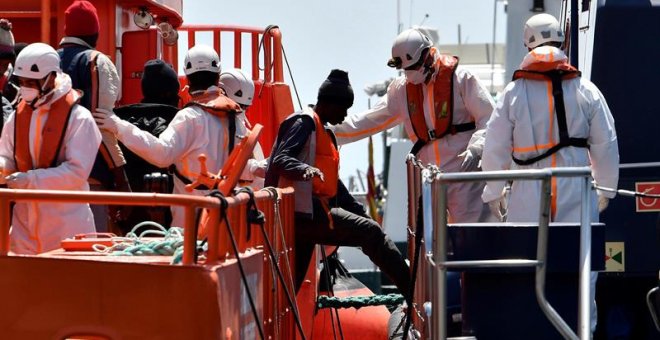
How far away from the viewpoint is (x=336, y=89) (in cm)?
954

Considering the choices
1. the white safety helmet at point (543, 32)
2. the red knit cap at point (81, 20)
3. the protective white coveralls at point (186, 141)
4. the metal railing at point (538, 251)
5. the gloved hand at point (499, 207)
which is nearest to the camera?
the metal railing at point (538, 251)

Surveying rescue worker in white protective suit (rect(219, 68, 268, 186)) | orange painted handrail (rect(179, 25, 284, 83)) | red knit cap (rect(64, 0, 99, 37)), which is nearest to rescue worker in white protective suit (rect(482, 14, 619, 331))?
rescue worker in white protective suit (rect(219, 68, 268, 186))

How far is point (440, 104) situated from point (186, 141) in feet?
5.70

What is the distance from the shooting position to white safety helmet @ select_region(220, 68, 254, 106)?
9.86m

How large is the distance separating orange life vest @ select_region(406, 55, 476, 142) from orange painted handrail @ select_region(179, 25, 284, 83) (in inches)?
124

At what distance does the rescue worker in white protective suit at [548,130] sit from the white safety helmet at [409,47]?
137cm

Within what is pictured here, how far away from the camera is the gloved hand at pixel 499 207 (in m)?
8.51

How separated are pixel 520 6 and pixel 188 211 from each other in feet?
43.4

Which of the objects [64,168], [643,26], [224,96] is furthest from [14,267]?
[643,26]

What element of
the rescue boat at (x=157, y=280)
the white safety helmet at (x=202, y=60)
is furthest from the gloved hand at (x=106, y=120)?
the rescue boat at (x=157, y=280)

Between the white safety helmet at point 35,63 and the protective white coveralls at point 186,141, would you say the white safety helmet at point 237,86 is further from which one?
the white safety helmet at point 35,63

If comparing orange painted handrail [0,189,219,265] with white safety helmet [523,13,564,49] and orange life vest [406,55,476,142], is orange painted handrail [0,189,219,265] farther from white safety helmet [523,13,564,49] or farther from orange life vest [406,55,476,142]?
orange life vest [406,55,476,142]

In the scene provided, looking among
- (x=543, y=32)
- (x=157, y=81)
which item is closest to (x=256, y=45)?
(x=157, y=81)

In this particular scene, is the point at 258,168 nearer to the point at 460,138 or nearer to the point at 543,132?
the point at 460,138
